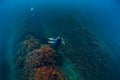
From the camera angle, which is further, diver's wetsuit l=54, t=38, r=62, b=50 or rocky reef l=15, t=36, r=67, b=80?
diver's wetsuit l=54, t=38, r=62, b=50

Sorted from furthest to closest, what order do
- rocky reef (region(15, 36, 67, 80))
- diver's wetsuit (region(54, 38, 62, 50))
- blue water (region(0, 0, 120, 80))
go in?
blue water (region(0, 0, 120, 80)) → diver's wetsuit (region(54, 38, 62, 50)) → rocky reef (region(15, 36, 67, 80))

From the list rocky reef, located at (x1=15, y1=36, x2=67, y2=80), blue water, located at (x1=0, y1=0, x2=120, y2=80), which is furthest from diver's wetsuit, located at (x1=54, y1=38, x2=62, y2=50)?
blue water, located at (x1=0, y1=0, x2=120, y2=80)

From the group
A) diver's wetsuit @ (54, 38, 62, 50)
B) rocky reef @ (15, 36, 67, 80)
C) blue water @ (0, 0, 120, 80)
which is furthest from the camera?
blue water @ (0, 0, 120, 80)

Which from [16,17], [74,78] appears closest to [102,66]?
[74,78]

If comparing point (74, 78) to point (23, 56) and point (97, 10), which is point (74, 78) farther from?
point (97, 10)

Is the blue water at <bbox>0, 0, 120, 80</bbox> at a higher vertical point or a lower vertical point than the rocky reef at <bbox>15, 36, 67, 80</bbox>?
higher

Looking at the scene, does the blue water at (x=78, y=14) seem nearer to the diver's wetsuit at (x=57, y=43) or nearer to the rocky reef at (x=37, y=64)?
the rocky reef at (x=37, y=64)

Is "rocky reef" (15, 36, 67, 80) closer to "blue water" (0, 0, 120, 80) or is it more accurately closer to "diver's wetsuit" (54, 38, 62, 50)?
"diver's wetsuit" (54, 38, 62, 50)

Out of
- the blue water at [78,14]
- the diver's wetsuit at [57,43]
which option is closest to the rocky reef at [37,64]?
the diver's wetsuit at [57,43]

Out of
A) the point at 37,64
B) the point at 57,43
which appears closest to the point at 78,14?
the point at 57,43
